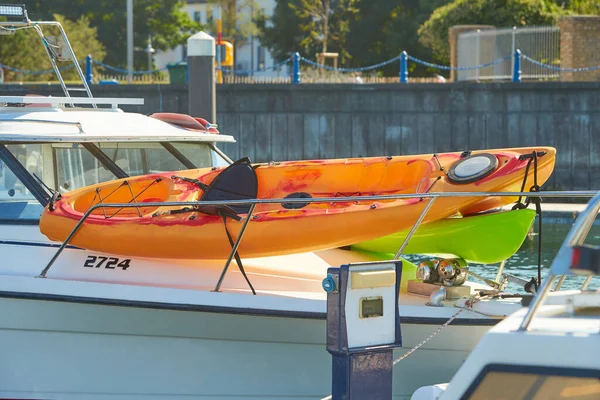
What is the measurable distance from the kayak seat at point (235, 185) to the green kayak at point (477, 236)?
3.45 feet

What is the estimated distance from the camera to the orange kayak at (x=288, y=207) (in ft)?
18.7

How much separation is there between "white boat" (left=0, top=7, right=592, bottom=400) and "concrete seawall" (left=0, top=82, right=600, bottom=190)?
1176 centimetres

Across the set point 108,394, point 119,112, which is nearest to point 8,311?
point 108,394

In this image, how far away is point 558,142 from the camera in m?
17.7

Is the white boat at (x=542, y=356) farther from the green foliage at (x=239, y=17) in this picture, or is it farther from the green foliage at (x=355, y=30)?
the green foliage at (x=239, y=17)

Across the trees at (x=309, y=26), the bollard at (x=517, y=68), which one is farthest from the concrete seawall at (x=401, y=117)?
the trees at (x=309, y=26)

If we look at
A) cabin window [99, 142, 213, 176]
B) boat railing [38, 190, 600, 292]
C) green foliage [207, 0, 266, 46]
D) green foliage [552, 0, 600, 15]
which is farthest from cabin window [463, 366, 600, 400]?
green foliage [207, 0, 266, 46]

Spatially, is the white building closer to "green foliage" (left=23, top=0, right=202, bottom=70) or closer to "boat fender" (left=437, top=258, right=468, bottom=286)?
"green foliage" (left=23, top=0, right=202, bottom=70)

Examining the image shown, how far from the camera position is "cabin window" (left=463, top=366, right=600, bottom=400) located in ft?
10.0

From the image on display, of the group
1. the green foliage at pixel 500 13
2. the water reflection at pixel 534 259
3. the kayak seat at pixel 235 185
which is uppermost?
the green foliage at pixel 500 13

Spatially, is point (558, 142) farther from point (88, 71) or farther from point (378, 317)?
point (378, 317)

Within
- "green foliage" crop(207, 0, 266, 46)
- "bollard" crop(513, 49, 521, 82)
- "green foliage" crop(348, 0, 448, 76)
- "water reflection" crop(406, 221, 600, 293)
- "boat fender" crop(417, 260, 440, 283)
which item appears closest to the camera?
"boat fender" crop(417, 260, 440, 283)

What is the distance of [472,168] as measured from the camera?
5.81 meters

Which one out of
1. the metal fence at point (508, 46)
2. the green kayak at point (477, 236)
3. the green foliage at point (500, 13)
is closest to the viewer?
the green kayak at point (477, 236)
